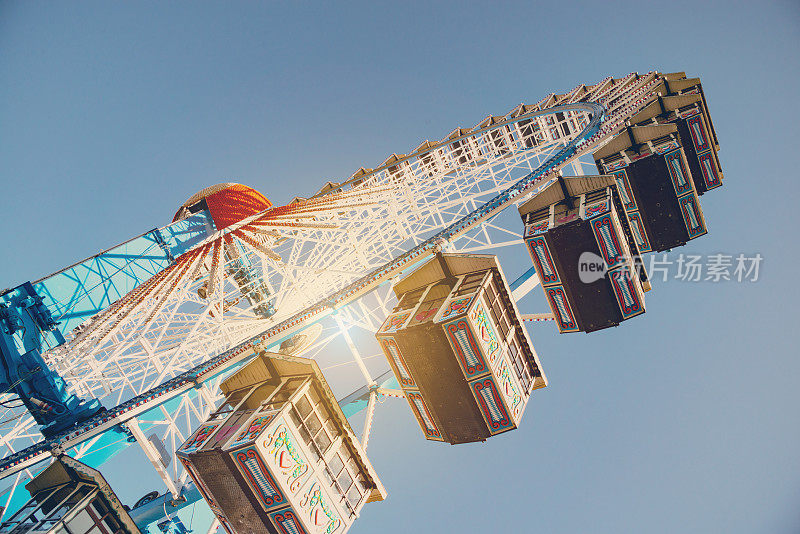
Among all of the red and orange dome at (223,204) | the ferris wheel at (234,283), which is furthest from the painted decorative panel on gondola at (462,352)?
the red and orange dome at (223,204)

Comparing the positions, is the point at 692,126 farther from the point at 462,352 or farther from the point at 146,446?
the point at 146,446

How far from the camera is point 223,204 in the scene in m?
15.1

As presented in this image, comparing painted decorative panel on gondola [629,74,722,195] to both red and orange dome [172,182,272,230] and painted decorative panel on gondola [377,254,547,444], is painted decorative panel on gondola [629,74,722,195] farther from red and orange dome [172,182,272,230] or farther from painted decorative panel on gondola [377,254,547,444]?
red and orange dome [172,182,272,230]

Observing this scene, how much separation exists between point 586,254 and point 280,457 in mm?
5549

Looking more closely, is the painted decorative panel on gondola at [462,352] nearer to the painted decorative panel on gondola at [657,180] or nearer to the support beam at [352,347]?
the support beam at [352,347]

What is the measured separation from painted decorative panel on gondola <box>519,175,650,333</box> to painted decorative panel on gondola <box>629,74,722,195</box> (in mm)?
3703

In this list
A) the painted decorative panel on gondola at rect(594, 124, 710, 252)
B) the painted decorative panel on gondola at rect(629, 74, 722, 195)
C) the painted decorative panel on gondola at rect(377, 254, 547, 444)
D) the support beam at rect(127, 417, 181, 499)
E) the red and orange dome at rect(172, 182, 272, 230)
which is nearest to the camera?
the painted decorative panel on gondola at rect(377, 254, 547, 444)

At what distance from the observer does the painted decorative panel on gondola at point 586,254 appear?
22.9ft

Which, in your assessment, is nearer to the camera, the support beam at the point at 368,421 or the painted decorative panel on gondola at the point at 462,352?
the painted decorative panel on gondola at the point at 462,352

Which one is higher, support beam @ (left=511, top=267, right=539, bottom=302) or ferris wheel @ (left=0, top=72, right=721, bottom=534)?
ferris wheel @ (left=0, top=72, right=721, bottom=534)

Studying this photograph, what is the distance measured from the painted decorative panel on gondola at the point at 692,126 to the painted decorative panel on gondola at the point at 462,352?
6.02 m

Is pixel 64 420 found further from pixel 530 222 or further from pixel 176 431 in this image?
pixel 530 222

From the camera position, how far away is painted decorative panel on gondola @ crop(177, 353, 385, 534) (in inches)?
239

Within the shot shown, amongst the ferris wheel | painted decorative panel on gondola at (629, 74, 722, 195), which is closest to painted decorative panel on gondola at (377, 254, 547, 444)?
the ferris wheel
